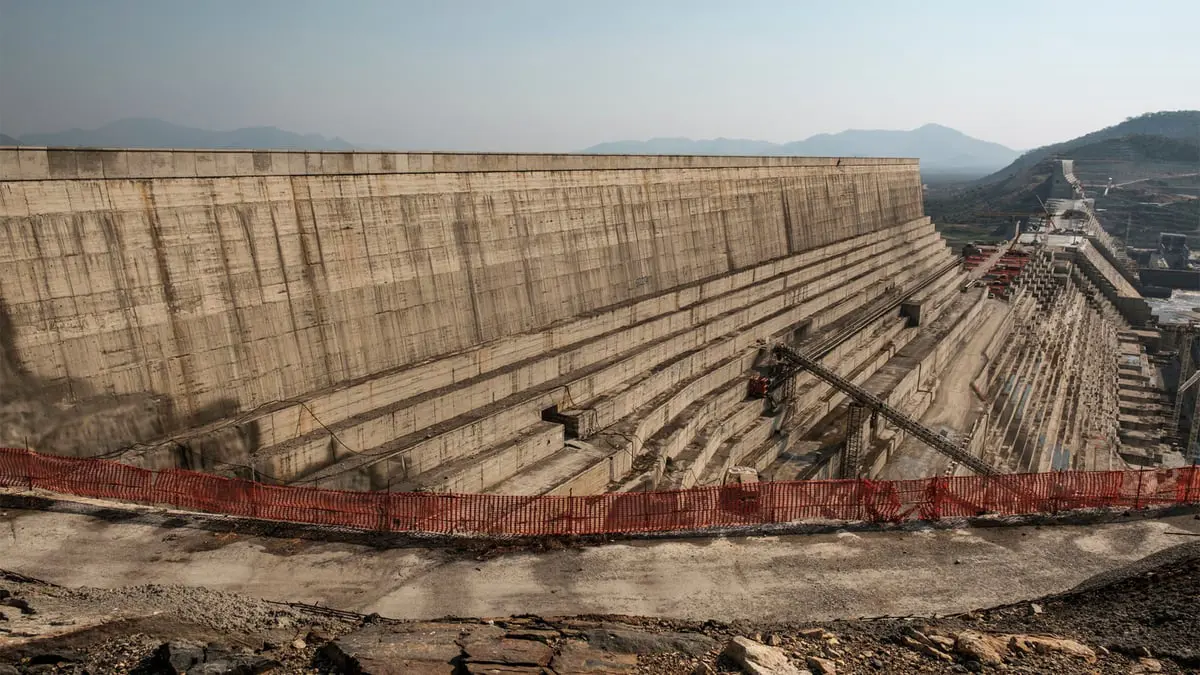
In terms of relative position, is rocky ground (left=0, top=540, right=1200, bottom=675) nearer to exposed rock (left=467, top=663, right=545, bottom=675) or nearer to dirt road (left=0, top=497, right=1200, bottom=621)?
exposed rock (left=467, top=663, right=545, bottom=675)

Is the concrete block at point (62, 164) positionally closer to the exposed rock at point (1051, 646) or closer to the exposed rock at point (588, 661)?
the exposed rock at point (588, 661)

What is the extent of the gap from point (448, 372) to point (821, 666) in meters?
13.9

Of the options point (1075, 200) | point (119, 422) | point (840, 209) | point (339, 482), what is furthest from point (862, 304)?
point (1075, 200)

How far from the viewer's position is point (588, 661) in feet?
26.2

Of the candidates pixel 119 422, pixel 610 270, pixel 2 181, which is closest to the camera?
pixel 2 181

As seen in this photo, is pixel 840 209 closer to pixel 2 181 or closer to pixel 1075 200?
pixel 2 181

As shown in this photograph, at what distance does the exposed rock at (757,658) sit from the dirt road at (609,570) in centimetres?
148

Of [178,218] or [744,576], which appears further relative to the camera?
[178,218]

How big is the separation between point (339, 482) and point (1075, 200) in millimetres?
164472

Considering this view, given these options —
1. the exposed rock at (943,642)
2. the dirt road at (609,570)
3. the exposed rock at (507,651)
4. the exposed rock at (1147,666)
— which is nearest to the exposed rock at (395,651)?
the exposed rock at (507,651)

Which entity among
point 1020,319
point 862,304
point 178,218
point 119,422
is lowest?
point 1020,319

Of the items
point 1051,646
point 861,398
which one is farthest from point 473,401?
point 861,398

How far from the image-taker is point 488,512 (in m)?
12.9

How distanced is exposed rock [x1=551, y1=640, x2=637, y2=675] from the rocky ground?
→ 0.07 feet
